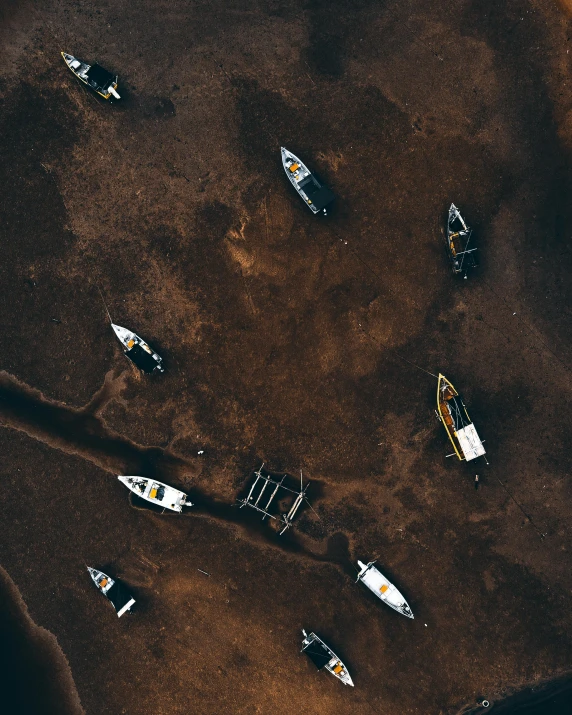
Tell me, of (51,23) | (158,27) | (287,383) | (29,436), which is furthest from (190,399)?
(51,23)

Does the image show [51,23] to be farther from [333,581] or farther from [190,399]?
[333,581]

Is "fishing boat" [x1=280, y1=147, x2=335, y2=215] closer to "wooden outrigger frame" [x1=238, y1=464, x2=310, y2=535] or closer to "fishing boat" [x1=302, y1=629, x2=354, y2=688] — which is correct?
"wooden outrigger frame" [x1=238, y1=464, x2=310, y2=535]

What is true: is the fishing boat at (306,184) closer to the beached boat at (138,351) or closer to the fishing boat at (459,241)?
the fishing boat at (459,241)

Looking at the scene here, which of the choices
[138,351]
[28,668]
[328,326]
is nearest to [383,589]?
[328,326]

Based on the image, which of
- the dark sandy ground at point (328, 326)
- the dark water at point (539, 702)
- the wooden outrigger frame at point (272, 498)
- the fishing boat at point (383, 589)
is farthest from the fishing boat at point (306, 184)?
the dark water at point (539, 702)

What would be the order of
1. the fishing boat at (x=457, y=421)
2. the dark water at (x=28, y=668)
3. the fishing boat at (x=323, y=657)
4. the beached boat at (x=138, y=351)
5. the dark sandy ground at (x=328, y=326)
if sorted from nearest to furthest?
the fishing boat at (x=457, y=421) → the fishing boat at (x=323, y=657) → the beached boat at (x=138, y=351) → the dark sandy ground at (x=328, y=326) → the dark water at (x=28, y=668)

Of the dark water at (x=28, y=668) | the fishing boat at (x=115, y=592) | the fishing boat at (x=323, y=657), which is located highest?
the fishing boat at (x=323, y=657)

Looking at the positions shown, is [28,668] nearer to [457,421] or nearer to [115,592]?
[115,592]
